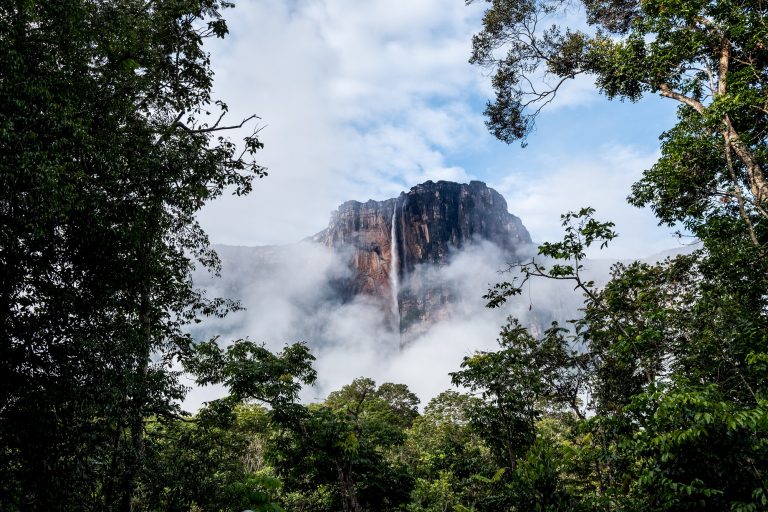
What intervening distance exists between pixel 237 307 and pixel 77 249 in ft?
16.1

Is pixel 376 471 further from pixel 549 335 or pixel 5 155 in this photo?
pixel 5 155

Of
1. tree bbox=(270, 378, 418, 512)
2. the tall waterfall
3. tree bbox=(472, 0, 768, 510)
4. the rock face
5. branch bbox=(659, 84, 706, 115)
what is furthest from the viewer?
the tall waterfall

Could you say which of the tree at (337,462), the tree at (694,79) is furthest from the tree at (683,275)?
the tree at (337,462)

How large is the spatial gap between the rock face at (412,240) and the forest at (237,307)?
331 ft

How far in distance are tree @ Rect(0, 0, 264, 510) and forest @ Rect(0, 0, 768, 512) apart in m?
0.04

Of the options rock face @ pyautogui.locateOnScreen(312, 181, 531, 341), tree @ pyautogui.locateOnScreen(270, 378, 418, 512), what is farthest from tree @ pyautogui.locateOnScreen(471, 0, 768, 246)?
rock face @ pyautogui.locateOnScreen(312, 181, 531, 341)

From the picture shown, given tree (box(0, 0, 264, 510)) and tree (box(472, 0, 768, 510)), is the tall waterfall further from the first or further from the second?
tree (box(0, 0, 264, 510))

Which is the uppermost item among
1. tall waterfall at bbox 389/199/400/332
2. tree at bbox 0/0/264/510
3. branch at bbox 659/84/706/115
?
tall waterfall at bbox 389/199/400/332

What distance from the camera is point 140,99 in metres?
8.46

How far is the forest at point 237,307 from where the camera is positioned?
4.89 metres

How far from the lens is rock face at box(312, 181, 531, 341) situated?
4441 inches

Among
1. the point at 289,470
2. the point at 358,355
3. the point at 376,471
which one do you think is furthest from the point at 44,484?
the point at 358,355

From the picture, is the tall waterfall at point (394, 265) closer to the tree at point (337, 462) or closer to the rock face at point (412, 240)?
the rock face at point (412, 240)

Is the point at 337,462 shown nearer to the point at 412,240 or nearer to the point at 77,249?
the point at 77,249
